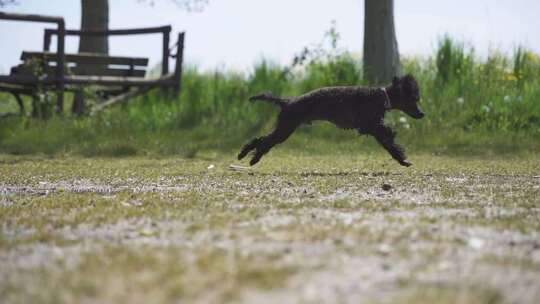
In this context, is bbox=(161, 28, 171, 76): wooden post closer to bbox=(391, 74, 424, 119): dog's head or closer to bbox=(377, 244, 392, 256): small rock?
bbox=(391, 74, 424, 119): dog's head

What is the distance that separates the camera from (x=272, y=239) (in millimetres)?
5543

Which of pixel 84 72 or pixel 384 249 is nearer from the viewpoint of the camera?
pixel 384 249

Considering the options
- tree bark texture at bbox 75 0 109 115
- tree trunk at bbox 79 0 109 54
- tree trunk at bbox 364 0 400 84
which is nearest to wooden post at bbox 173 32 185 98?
tree bark texture at bbox 75 0 109 115

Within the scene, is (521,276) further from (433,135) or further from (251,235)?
(433,135)

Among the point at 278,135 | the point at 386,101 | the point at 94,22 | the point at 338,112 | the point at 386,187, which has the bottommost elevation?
the point at 386,187

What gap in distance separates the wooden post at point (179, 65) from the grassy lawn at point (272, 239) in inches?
364

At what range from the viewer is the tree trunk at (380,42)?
18.8 metres

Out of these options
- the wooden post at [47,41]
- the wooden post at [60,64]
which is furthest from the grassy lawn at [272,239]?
the wooden post at [47,41]

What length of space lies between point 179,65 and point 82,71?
2202 mm

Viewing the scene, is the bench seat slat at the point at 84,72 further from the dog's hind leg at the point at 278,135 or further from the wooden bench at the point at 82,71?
the dog's hind leg at the point at 278,135

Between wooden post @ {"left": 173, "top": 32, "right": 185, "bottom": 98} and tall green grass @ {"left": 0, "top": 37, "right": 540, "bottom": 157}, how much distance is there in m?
0.18

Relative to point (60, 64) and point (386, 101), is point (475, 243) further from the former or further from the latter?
point (60, 64)

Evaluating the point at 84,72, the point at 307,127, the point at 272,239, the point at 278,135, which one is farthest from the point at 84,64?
the point at 272,239

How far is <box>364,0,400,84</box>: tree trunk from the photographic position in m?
18.8
